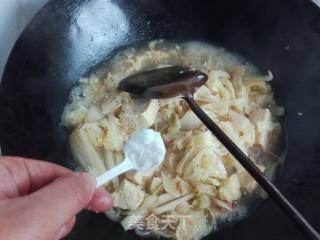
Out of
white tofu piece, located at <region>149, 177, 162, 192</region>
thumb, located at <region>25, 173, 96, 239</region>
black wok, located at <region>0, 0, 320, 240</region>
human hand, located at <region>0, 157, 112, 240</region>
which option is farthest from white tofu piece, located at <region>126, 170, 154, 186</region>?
thumb, located at <region>25, 173, 96, 239</region>

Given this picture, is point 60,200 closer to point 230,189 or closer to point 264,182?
point 264,182

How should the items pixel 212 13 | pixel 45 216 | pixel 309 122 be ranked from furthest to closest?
pixel 212 13
pixel 309 122
pixel 45 216

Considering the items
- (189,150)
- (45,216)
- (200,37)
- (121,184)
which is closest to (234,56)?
(200,37)

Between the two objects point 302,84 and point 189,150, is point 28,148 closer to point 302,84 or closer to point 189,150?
point 189,150

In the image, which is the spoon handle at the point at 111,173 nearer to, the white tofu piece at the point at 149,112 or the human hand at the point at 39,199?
the human hand at the point at 39,199

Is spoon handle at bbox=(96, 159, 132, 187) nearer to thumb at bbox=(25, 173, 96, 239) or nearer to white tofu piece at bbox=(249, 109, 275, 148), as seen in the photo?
thumb at bbox=(25, 173, 96, 239)

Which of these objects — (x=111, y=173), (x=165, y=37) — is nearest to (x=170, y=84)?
(x=165, y=37)

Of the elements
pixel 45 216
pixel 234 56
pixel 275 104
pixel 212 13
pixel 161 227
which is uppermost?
pixel 212 13
